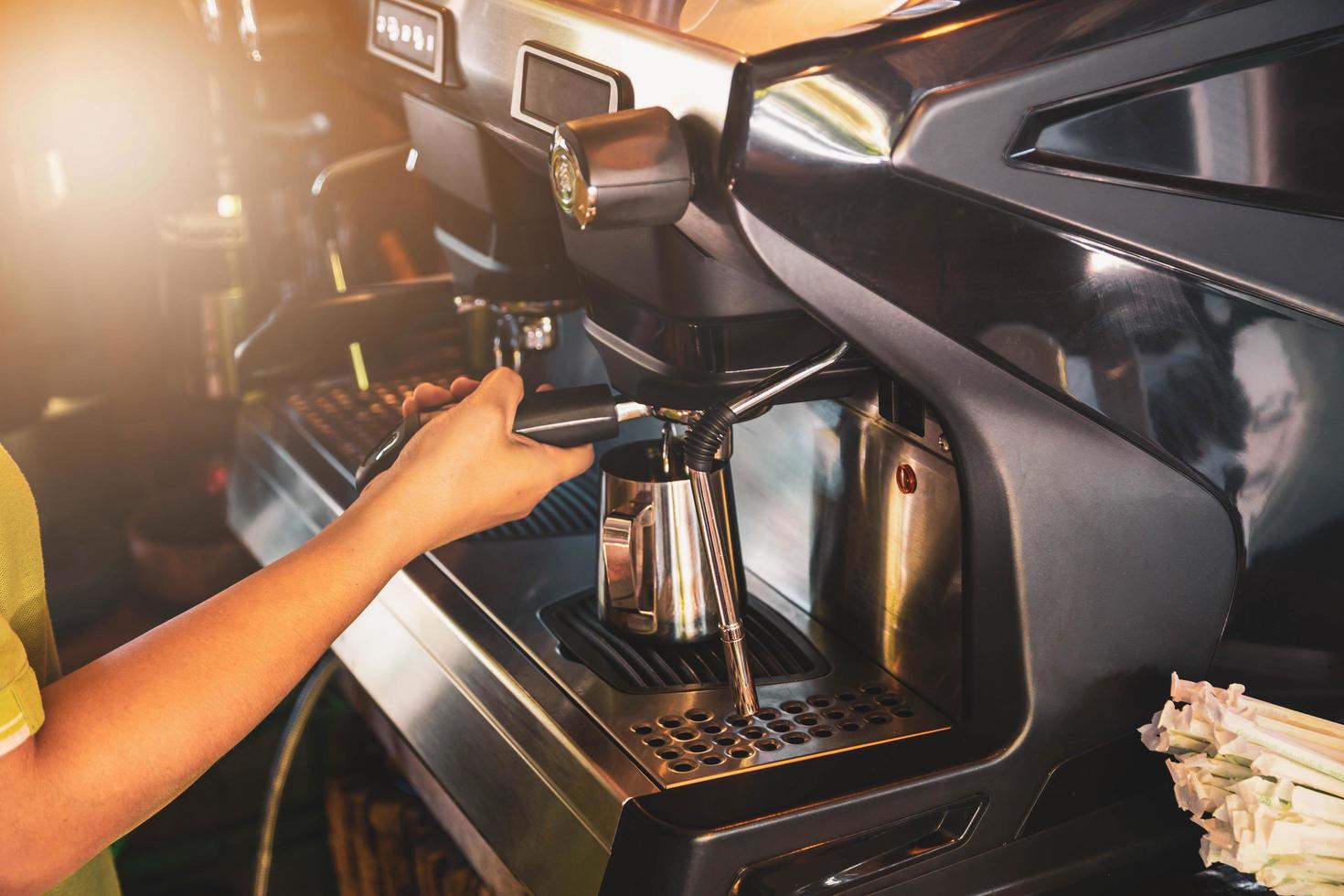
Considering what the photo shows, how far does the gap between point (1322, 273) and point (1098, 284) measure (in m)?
0.11

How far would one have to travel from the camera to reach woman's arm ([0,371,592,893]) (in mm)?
549

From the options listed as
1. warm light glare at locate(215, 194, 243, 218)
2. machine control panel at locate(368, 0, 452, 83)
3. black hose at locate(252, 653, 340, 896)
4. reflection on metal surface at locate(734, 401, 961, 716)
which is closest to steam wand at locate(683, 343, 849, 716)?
reflection on metal surface at locate(734, 401, 961, 716)

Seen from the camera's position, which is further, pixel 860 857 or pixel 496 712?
pixel 496 712

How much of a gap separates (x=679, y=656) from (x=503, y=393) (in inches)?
7.8

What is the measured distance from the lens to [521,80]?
0.71 meters

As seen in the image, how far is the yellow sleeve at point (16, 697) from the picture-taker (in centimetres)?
53

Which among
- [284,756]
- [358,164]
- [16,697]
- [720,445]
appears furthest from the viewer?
[284,756]

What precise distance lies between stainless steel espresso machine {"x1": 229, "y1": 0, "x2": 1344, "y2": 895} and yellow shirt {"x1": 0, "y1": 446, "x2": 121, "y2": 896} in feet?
0.69

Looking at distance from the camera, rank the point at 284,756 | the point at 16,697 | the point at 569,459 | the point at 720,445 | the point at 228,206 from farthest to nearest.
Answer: the point at 228,206, the point at 284,756, the point at 569,459, the point at 720,445, the point at 16,697

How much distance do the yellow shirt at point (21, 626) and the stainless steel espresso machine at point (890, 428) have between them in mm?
209

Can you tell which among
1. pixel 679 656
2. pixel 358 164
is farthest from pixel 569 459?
pixel 358 164

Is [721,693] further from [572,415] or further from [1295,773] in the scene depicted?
[1295,773]

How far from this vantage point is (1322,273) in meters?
0.61

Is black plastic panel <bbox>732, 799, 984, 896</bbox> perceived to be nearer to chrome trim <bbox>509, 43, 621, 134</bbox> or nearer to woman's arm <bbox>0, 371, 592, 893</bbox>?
woman's arm <bbox>0, 371, 592, 893</bbox>
